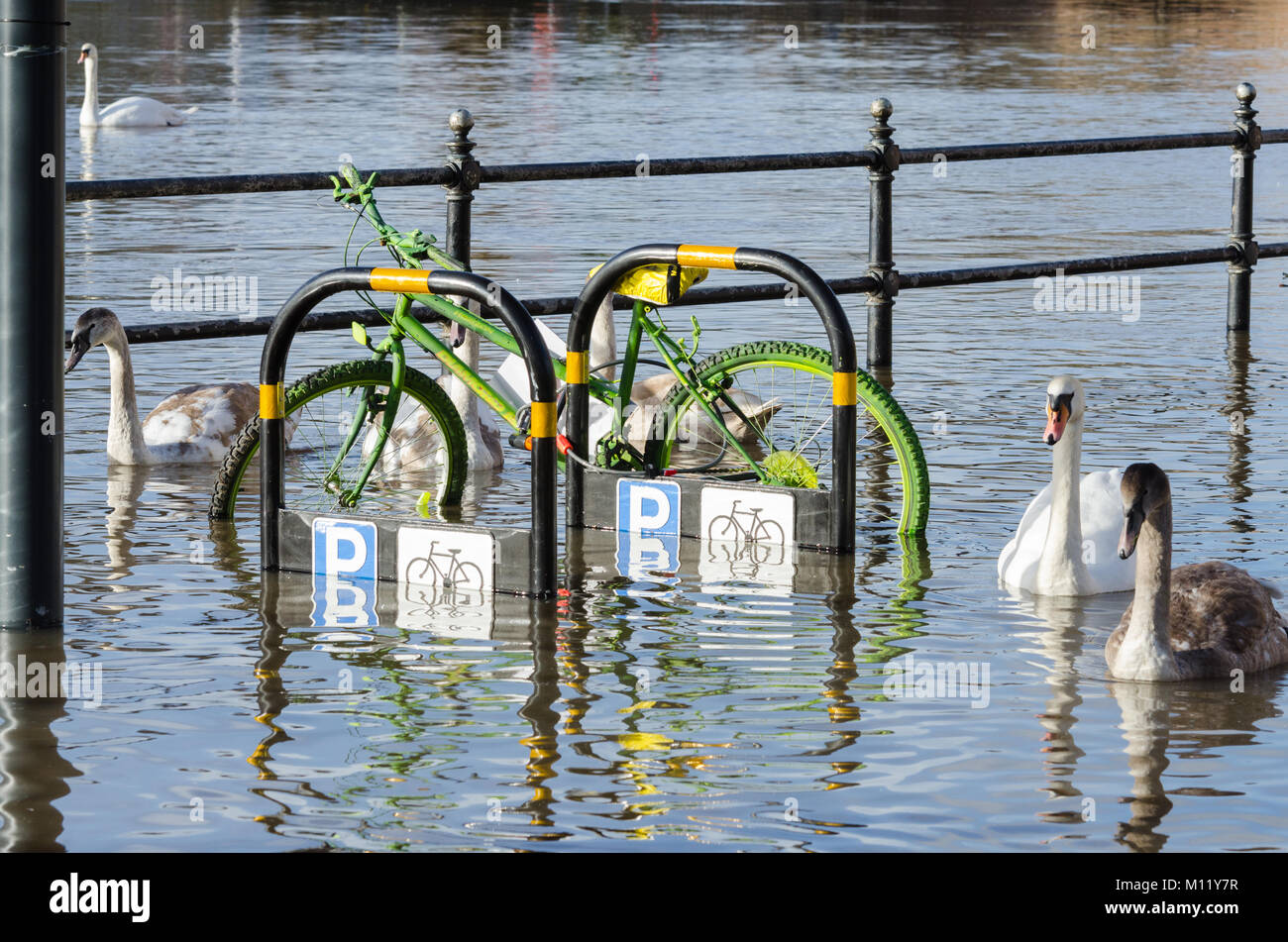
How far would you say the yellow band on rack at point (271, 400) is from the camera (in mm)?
7055

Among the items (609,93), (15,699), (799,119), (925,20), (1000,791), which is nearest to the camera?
(1000,791)

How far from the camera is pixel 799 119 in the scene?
88.5ft

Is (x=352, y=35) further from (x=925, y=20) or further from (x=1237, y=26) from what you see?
(x=1237, y=26)

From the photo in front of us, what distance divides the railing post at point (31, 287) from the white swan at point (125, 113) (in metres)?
21.5

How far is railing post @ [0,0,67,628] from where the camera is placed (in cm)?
598

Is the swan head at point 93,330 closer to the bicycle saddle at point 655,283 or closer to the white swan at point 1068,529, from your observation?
the bicycle saddle at point 655,283

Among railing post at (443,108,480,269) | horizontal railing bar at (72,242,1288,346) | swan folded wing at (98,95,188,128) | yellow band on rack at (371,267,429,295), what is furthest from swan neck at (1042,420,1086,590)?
swan folded wing at (98,95,188,128)

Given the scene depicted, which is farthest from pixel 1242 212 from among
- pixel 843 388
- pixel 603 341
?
pixel 843 388

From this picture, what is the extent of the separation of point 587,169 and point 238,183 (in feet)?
5.14

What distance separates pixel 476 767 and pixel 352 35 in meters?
43.5

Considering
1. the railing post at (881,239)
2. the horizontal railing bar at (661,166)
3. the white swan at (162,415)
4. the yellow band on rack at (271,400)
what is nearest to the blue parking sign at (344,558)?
the yellow band on rack at (271,400)

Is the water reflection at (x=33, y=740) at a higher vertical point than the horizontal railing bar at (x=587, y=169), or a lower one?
lower

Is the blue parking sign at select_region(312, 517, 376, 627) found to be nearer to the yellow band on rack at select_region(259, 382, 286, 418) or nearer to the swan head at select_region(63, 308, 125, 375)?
the yellow band on rack at select_region(259, 382, 286, 418)
